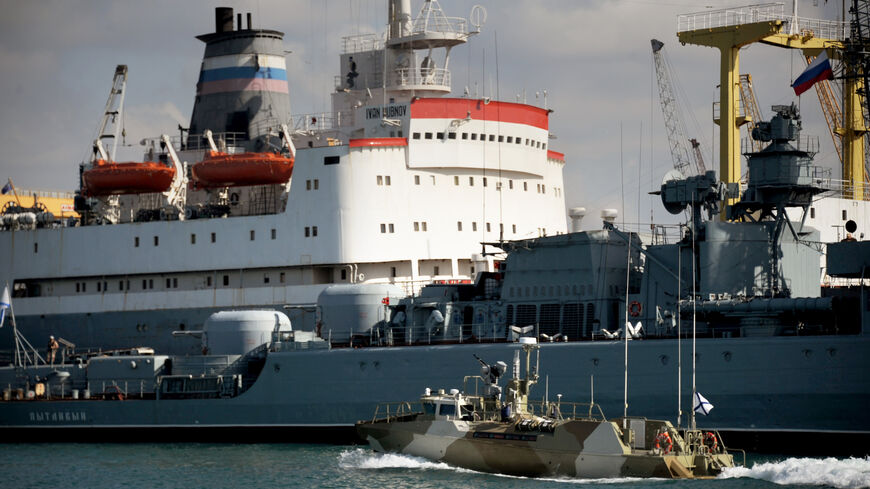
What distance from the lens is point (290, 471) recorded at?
A: 2581 cm

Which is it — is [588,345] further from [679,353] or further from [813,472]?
[813,472]

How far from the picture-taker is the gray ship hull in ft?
83.9

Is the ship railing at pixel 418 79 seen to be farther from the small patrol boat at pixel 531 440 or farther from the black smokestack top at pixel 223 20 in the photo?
the small patrol boat at pixel 531 440

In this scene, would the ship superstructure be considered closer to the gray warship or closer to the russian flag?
the gray warship

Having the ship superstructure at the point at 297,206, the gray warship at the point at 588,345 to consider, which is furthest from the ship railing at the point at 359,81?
the gray warship at the point at 588,345

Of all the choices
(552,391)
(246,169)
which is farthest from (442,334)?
(246,169)

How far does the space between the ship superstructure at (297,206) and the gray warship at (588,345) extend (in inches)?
118

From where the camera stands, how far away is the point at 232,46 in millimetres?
42469

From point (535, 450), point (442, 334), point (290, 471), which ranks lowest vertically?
point (290, 471)

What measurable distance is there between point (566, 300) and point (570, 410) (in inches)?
123

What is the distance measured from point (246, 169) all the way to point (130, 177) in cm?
432

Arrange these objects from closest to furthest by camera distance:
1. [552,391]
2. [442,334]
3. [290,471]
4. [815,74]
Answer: [290,471] < [552,391] < [442,334] < [815,74]

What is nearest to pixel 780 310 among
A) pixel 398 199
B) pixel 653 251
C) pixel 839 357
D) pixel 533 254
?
pixel 839 357

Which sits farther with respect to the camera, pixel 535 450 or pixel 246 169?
pixel 246 169
